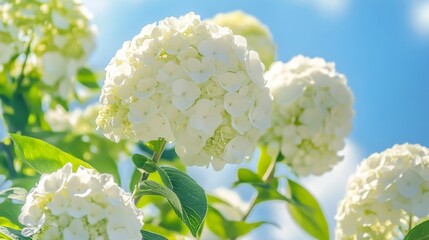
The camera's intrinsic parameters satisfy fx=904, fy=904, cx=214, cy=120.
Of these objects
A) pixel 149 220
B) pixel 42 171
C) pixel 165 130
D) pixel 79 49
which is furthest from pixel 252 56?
pixel 79 49

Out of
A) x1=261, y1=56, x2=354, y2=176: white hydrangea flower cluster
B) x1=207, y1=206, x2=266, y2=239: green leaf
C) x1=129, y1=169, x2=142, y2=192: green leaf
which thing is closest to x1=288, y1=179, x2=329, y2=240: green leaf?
x1=261, y1=56, x2=354, y2=176: white hydrangea flower cluster

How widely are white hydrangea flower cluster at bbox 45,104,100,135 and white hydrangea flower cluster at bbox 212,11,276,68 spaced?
0.78 metres

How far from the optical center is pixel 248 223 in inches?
120

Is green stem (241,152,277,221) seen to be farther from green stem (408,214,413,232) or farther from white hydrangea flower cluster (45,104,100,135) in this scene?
white hydrangea flower cluster (45,104,100,135)

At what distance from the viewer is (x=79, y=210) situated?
67.7 inches

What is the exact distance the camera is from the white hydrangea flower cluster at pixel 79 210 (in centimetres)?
172

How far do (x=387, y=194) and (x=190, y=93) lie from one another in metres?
0.86

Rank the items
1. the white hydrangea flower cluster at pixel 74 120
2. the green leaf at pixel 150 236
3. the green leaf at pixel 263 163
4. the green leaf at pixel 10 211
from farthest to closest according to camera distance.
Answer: the white hydrangea flower cluster at pixel 74 120
the green leaf at pixel 263 163
the green leaf at pixel 10 211
the green leaf at pixel 150 236

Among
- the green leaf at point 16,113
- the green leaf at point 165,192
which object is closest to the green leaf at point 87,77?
the green leaf at point 16,113

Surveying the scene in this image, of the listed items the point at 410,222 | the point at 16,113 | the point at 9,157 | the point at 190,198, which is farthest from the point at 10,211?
the point at 16,113

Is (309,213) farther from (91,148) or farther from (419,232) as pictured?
(91,148)

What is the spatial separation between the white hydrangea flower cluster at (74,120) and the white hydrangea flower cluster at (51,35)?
2.13 feet

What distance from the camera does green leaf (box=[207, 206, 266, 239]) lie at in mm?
3064

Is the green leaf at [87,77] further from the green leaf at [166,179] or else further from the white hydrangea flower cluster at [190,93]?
the green leaf at [166,179]
